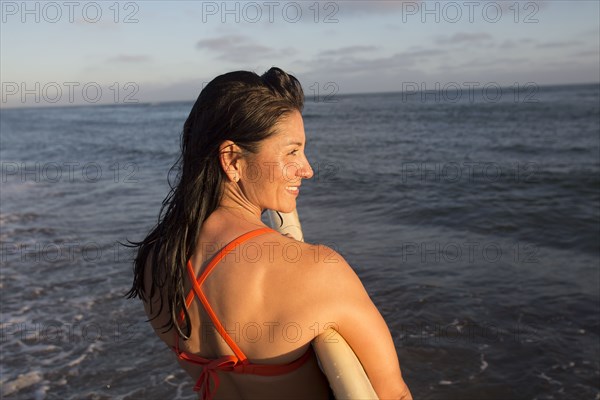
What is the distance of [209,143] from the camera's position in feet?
5.80

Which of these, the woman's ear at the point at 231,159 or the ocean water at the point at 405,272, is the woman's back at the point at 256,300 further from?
the ocean water at the point at 405,272

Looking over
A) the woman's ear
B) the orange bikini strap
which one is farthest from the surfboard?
the woman's ear

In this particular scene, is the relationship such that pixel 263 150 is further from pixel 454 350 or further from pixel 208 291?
pixel 454 350

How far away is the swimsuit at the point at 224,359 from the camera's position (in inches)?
64.1

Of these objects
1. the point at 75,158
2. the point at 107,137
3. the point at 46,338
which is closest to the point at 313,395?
the point at 46,338

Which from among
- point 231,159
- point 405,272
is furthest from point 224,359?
point 405,272

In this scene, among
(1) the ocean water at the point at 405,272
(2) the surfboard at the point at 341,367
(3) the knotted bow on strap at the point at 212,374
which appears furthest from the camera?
(1) the ocean water at the point at 405,272

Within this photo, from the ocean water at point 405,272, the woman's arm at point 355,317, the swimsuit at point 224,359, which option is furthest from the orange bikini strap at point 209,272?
the ocean water at point 405,272

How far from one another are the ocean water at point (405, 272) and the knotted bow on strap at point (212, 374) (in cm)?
308

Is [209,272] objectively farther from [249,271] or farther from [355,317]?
[355,317]

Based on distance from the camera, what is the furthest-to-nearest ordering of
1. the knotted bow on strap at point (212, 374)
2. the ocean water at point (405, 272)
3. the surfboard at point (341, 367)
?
the ocean water at point (405, 272) < the knotted bow on strap at point (212, 374) < the surfboard at point (341, 367)

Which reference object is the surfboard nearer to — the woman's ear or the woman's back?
the woman's back

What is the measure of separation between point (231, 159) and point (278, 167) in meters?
0.15

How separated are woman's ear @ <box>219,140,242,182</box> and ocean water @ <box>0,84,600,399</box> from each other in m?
3.46
